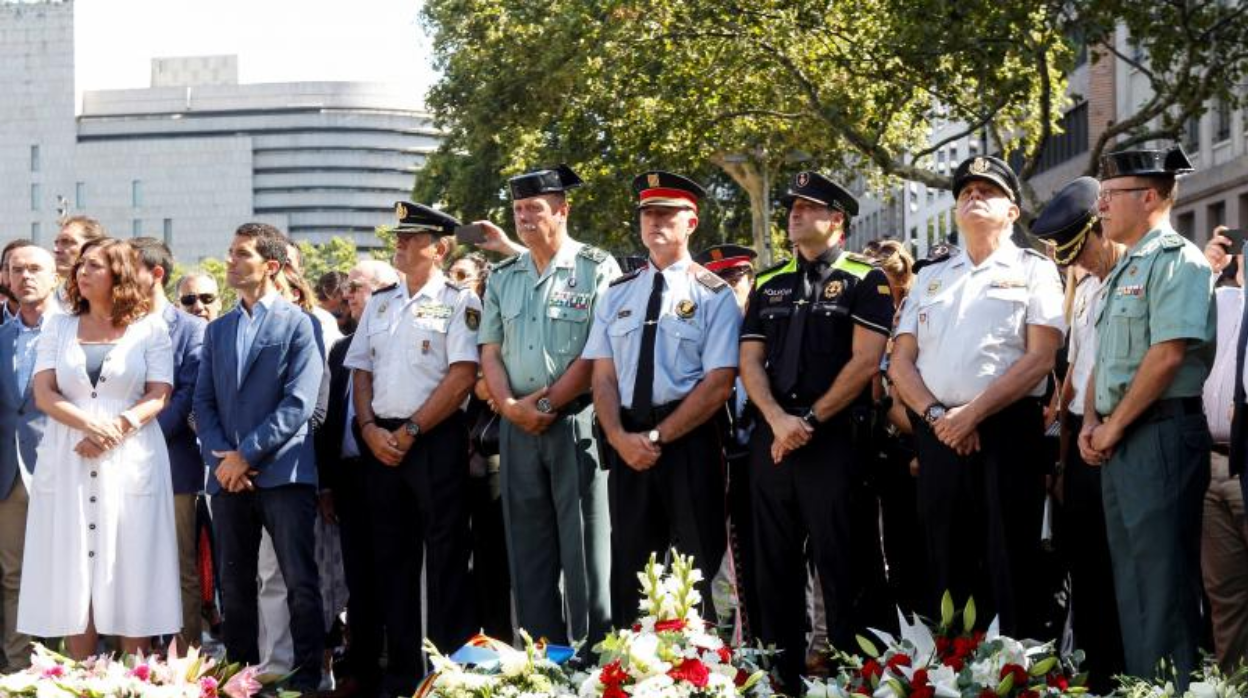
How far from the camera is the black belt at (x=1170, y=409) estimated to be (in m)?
7.04

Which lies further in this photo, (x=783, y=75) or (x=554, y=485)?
(x=783, y=75)

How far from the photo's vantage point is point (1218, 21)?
23422mm

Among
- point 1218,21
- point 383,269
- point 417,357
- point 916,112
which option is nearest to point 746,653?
point 417,357

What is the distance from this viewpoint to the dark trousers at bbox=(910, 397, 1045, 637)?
24.8 feet

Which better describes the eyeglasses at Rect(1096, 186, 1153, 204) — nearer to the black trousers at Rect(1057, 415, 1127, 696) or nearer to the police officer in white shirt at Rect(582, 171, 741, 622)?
the black trousers at Rect(1057, 415, 1127, 696)

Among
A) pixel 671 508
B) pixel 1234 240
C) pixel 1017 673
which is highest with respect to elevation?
pixel 1234 240

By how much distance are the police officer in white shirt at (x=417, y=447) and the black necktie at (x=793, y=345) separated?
1.79 meters

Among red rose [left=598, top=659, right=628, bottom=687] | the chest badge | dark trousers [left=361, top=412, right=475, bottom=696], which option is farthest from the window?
red rose [left=598, top=659, right=628, bottom=687]

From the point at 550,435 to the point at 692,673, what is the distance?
301 centimetres

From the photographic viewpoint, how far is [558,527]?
8820 millimetres

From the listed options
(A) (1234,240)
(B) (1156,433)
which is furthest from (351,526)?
Result: (A) (1234,240)

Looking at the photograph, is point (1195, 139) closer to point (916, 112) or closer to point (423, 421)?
point (916, 112)

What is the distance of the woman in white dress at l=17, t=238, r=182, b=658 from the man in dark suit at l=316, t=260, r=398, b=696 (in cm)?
94

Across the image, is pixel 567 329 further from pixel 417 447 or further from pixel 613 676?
pixel 613 676
